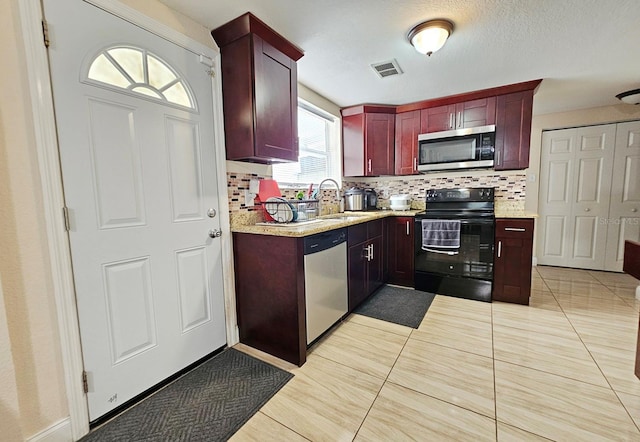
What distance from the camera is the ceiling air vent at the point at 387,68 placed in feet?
7.47

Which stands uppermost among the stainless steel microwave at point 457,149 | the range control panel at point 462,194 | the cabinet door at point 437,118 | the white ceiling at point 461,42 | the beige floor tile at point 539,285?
the white ceiling at point 461,42

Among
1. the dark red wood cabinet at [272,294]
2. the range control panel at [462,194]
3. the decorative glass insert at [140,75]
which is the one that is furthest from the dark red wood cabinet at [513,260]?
the decorative glass insert at [140,75]

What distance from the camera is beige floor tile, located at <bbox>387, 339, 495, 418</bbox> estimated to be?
4.74ft

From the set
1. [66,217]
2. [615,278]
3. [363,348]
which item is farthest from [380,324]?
[615,278]

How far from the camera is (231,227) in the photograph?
198 cm

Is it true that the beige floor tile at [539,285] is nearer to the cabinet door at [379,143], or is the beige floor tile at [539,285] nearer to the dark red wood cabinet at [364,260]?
the dark red wood cabinet at [364,260]

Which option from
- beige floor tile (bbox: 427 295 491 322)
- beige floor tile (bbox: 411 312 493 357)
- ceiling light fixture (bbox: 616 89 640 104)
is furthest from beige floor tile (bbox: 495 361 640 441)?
ceiling light fixture (bbox: 616 89 640 104)

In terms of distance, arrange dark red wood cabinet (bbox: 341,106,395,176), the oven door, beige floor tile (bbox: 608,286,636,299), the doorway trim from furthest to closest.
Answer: dark red wood cabinet (bbox: 341,106,395,176), beige floor tile (bbox: 608,286,636,299), the oven door, the doorway trim

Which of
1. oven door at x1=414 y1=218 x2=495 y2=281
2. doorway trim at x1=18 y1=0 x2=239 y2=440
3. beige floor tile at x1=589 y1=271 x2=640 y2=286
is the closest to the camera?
doorway trim at x1=18 y1=0 x2=239 y2=440

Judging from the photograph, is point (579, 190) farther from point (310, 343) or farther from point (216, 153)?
point (216, 153)

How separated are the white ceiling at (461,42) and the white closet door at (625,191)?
0.91 m

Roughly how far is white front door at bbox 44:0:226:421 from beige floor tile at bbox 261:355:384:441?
0.70 m

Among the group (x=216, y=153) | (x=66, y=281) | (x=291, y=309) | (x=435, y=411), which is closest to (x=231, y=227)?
(x=216, y=153)

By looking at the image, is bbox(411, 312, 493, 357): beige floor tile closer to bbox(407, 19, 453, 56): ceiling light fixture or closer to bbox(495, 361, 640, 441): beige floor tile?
bbox(495, 361, 640, 441): beige floor tile
